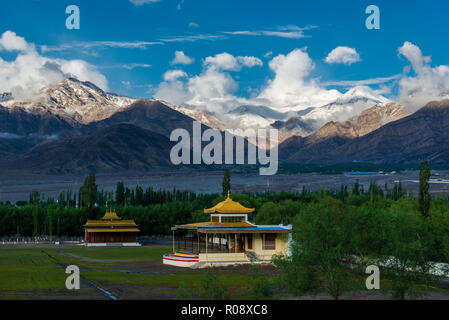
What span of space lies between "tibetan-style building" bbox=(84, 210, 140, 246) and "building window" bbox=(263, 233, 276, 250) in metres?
46.1

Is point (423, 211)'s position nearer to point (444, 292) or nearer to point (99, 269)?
point (444, 292)

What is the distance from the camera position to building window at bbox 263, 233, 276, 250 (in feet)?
246

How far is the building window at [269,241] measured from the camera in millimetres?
74875

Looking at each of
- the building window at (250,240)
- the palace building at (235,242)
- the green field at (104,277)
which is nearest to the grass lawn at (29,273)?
the green field at (104,277)

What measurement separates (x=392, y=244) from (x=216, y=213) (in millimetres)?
35038

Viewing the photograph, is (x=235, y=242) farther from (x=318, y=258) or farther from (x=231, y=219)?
(x=318, y=258)

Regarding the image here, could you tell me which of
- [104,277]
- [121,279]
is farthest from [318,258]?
[104,277]

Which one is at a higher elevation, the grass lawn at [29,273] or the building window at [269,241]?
the building window at [269,241]

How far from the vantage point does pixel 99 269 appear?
66.6m

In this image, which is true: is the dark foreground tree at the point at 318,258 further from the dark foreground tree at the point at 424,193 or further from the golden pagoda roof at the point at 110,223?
the golden pagoda roof at the point at 110,223

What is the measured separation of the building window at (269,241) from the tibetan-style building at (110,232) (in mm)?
46096

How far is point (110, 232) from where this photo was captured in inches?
4628

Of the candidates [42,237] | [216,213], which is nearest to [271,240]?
[216,213]
